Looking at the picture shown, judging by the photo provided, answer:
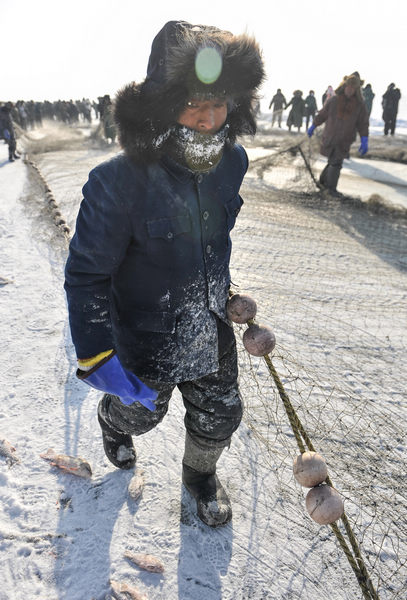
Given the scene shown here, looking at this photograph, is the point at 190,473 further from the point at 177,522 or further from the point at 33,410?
the point at 33,410

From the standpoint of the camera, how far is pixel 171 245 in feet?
5.07

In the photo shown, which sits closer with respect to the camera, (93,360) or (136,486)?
Result: (93,360)

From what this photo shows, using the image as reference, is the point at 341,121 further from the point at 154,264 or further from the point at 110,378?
the point at 110,378

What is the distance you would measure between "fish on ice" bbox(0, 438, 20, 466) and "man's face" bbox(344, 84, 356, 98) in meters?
7.09

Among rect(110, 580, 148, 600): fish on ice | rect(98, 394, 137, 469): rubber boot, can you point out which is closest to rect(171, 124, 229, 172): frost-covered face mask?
rect(98, 394, 137, 469): rubber boot

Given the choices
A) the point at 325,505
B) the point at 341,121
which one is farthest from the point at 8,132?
the point at 325,505

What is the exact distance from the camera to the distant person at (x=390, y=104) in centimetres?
1506

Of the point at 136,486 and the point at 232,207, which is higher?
the point at 232,207

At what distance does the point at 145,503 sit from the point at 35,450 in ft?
2.15

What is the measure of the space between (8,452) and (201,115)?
1823mm

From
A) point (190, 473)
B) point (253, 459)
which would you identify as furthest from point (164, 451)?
point (253, 459)

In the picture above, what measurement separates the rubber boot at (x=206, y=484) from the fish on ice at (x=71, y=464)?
480 millimetres

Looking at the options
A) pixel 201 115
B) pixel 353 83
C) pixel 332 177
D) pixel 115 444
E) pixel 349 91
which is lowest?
pixel 115 444

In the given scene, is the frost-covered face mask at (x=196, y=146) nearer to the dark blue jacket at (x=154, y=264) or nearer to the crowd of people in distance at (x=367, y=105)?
the dark blue jacket at (x=154, y=264)
